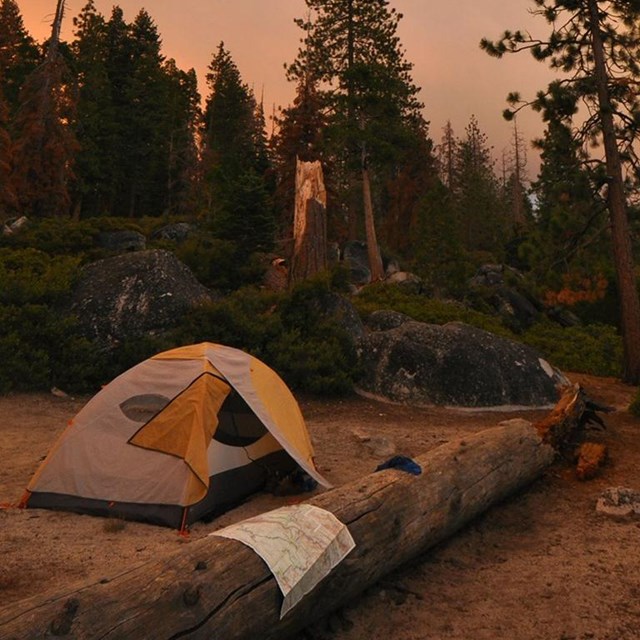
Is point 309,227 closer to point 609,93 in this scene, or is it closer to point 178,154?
point 609,93

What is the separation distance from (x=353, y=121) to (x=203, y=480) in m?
24.9

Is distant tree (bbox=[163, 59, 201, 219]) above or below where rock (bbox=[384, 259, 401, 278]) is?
above

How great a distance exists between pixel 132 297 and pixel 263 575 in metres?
9.97

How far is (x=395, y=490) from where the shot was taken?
473 centimetres

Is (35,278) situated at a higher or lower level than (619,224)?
lower

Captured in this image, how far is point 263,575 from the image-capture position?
3410 mm

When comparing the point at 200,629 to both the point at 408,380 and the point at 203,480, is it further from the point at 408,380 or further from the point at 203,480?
the point at 408,380

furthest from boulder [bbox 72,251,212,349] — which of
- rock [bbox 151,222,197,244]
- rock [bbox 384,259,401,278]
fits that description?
rock [bbox 384,259,401,278]

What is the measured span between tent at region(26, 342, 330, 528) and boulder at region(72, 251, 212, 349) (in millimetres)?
5847

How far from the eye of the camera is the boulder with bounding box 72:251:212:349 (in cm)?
1195

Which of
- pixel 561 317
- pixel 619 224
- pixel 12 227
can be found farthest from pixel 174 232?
pixel 619 224

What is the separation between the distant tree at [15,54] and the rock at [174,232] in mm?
16482

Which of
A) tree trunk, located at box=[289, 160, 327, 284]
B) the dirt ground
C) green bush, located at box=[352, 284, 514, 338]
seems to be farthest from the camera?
green bush, located at box=[352, 284, 514, 338]

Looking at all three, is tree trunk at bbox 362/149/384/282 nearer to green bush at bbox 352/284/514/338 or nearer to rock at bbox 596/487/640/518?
green bush at bbox 352/284/514/338
